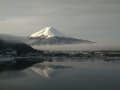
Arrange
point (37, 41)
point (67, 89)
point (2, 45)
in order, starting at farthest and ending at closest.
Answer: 1. point (37, 41)
2. point (2, 45)
3. point (67, 89)

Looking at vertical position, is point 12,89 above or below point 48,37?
below

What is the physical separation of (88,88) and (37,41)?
92.9m

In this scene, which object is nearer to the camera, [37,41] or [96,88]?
[96,88]

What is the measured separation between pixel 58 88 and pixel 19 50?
4660 centimetres

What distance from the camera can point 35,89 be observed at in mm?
11008

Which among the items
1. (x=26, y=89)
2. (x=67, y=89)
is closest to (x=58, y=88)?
(x=67, y=89)

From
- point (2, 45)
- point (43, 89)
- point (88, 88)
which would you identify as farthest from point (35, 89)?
point (2, 45)

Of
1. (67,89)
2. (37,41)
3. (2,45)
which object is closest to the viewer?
(67,89)

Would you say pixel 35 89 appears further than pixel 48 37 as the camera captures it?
No

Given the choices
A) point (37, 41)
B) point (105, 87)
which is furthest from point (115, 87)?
point (37, 41)

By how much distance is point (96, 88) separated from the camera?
35.9 feet

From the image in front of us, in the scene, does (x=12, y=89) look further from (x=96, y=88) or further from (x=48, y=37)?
(x=48, y=37)

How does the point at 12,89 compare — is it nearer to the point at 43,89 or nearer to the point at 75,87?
the point at 43,89

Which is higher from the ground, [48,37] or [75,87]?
[48,37]
